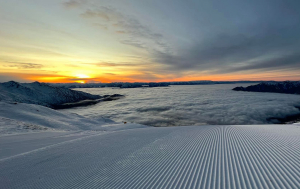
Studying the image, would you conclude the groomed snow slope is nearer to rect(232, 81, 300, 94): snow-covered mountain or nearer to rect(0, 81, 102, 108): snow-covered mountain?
rect(0, 81, 102, 108): snow-covered mountain

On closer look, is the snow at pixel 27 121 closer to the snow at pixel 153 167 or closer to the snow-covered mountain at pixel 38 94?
the snow at pixel 153 167

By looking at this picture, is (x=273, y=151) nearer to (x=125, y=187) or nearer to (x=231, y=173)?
(x=231, y=173)

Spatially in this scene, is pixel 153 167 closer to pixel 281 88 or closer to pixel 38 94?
pixel 38 94

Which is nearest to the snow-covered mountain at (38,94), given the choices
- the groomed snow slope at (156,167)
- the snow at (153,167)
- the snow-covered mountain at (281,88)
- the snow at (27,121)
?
the snow at (27,121)

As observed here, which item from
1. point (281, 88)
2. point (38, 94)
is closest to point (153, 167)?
point (38, 94)

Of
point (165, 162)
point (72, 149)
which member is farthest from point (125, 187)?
point (72, 149)

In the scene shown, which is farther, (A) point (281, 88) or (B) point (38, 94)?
(A) point (281, 88)

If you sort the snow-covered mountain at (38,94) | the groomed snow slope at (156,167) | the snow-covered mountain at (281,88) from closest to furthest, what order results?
the groomed snow slope at (156,167) < the snow-covered mountain at (38,94) < the snow-covered mountain at (281,88)

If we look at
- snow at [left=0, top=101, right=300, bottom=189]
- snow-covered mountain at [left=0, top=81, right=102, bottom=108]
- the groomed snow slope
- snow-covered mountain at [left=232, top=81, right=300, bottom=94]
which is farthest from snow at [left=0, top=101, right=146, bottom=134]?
snow-covered mountain at [left=232, top=81, right=300, bottom=94]

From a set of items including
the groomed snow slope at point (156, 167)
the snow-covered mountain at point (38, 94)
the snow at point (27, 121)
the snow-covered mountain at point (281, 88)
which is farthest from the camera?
the snow-covered mountain at point (281, 88)

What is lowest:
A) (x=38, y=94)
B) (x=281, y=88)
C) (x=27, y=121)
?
(x=27, y=121)
